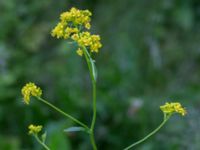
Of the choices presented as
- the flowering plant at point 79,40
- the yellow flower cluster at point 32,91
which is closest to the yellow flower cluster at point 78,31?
the flowering plant at point 79,40

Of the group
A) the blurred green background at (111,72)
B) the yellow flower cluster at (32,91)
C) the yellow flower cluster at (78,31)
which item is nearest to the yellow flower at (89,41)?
the yellow flower cluster at (78,31)

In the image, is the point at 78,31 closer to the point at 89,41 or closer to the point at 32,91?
the point at 89,41

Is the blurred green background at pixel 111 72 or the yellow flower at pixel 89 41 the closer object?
the yellow flower at pixel 89 41

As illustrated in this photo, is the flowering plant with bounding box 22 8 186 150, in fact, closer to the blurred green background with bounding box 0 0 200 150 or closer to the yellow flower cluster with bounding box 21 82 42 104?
the yellow flower cluster with bounding box 21 82 42 104

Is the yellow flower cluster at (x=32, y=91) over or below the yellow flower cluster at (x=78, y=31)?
below

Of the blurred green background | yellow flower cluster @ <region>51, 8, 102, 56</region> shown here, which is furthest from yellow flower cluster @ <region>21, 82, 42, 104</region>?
the blurred green background

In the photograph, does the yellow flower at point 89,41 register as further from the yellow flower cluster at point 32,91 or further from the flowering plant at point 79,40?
the yellow flower cluster at point 32,91

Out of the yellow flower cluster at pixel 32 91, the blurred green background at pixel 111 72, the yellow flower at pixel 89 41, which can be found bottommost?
the yellow flower cluster at pixel 32 91
